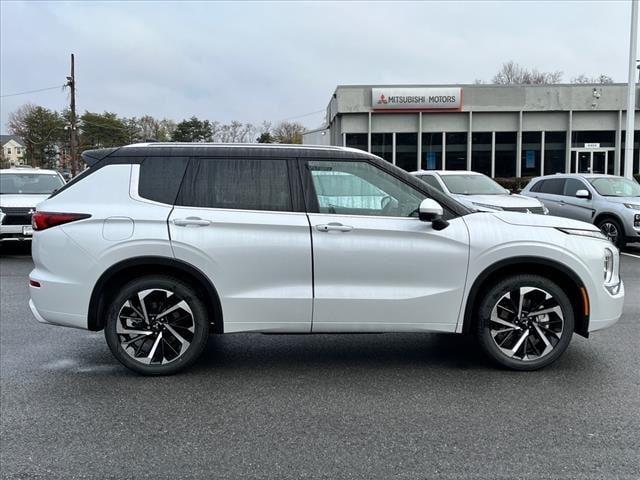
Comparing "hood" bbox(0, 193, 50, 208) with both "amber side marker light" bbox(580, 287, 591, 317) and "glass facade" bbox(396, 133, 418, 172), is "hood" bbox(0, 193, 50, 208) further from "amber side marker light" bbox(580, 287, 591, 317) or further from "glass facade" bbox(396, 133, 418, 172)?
"glass facade" bbox(396, 133, 418, 172)

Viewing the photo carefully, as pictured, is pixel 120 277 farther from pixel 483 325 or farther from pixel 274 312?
pixel 483 325

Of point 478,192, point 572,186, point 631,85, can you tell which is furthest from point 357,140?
point 478,192

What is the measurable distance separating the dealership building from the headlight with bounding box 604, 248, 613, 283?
2632 centimetres

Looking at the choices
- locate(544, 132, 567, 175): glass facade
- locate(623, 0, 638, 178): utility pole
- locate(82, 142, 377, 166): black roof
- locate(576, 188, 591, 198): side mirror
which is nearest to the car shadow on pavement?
locate(82, 142, 377, 166): black roof

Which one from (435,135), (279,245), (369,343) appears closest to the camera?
(279,245)

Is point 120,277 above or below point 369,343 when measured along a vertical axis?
above

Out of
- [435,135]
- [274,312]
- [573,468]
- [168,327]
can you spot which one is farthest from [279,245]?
[435,135]

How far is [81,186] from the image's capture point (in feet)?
15.5

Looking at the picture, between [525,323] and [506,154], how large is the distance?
2888 centimetres

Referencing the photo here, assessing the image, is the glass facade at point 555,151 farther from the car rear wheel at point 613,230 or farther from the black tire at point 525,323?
the black tire at point 525,323

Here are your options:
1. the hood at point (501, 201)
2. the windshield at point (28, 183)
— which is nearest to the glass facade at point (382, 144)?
the hood at point (501, 201)

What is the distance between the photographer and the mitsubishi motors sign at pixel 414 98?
30.2m

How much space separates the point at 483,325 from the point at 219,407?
2.14m

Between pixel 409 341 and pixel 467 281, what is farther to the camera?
pixel 409 341
